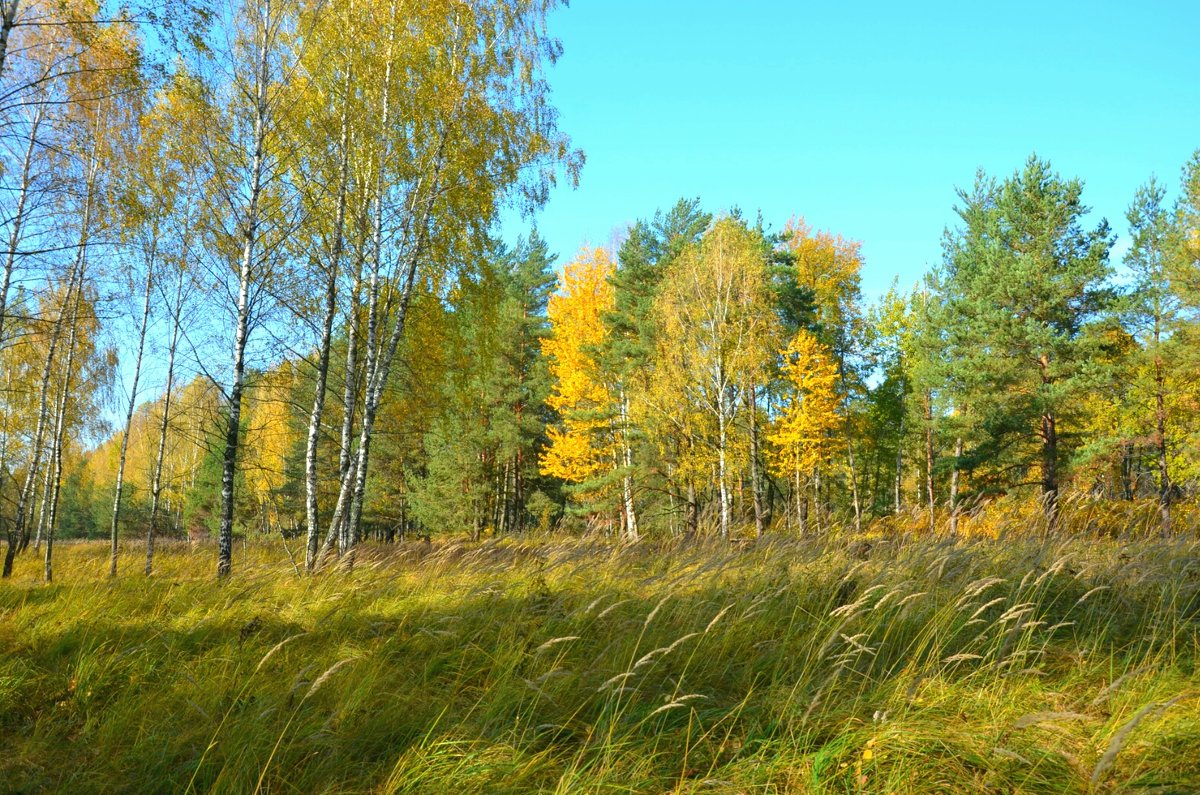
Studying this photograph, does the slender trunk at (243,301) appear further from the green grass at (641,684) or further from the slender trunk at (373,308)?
the green grass at (641,684)

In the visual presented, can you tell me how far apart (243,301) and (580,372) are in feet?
46.7

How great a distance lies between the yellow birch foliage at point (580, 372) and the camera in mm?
20922

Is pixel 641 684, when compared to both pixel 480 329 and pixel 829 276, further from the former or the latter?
pixel 829 276

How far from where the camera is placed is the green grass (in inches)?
87.9

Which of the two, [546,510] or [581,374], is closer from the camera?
[581,374]

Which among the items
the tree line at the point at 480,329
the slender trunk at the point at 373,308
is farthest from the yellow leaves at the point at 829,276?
the slender trunk at the point at 373,308

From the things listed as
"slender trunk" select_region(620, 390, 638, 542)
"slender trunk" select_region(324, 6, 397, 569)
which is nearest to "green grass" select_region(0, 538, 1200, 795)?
"slender trunk" select_region(324, 6, 397, 569)

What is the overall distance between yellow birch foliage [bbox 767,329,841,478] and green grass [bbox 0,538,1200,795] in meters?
14.4

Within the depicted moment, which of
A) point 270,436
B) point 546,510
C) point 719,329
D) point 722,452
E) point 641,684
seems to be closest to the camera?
point 641,684

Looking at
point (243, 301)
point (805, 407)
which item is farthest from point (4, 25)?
point (805, 407)

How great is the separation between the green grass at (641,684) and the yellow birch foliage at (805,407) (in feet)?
47.4

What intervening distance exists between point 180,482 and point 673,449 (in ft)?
83.8

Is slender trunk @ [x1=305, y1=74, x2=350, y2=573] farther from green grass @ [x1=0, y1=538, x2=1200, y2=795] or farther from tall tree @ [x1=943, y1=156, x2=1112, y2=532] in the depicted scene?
tall tree @ [x1=943, y1=156, x2=1112, y2=532]

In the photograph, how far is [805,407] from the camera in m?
19.4
